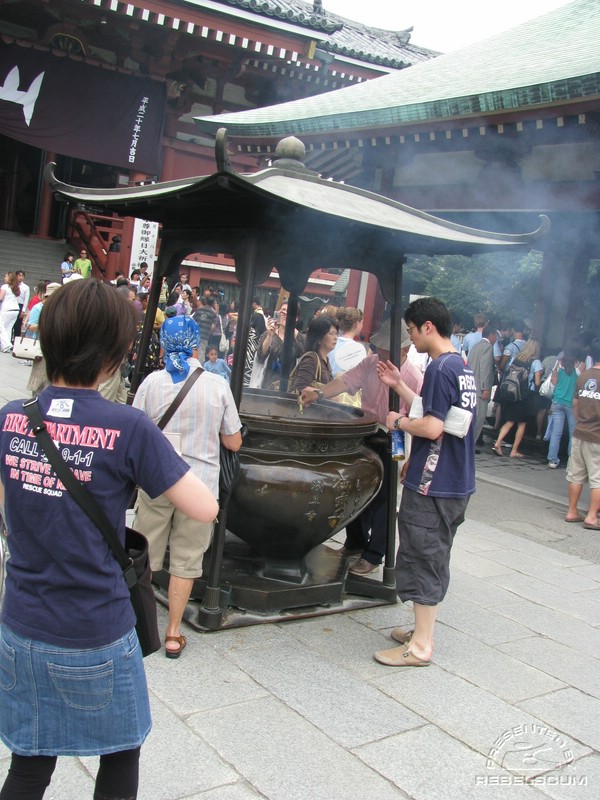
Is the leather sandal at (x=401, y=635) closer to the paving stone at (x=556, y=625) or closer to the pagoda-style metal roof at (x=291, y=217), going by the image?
the paving stone at (x=556, y=625)

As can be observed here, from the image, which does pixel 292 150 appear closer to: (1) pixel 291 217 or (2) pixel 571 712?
(1) pixel 291 217

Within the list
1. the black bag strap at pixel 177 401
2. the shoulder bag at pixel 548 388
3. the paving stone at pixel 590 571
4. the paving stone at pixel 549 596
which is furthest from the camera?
the shoulder bag at pixel 548 388

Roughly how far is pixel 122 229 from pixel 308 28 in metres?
6.04

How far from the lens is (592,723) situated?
3215 millimetres

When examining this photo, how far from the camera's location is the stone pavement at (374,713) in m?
2.58

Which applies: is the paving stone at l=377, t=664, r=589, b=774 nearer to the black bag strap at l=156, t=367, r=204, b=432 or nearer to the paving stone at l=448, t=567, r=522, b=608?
the paving stone at l=448, t=567, r=522, b=608

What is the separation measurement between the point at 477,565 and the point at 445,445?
87.3 inches

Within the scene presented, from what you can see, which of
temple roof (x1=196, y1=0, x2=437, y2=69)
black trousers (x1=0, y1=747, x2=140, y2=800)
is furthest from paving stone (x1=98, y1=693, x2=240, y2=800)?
temple roof (x1=196, y1=0, x2=437, y2=69)

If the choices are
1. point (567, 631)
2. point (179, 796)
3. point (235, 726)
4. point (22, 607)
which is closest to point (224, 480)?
point (235, 726)

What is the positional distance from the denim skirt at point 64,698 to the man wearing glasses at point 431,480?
6.50 feet

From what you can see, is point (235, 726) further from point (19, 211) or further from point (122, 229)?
point (19, 211)

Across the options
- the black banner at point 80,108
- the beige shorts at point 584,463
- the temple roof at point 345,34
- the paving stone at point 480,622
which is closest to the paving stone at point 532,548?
the beige shorts at point 584,463

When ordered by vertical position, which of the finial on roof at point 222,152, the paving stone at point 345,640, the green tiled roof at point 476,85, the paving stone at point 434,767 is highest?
the green tiled roof at point 476,85

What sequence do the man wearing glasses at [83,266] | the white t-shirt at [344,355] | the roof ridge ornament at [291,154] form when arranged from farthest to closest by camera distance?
1. the man wearing glasses at [83,266]
2. the white t-shirt at [344,355]
3. the roof ridge ornament at [291,154]
